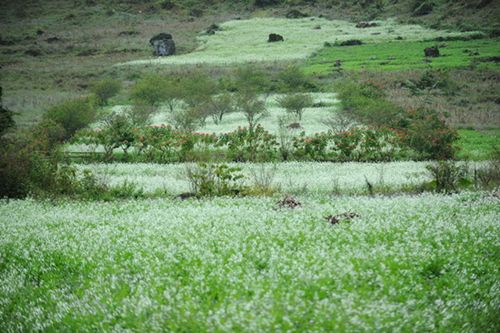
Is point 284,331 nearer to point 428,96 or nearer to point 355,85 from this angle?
point 355,85

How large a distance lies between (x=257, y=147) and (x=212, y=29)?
121944 millimetres

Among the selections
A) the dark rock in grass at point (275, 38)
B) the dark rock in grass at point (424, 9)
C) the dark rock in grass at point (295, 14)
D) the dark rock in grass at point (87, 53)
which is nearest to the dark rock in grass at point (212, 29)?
the dark rock in grass at point (275, 38)

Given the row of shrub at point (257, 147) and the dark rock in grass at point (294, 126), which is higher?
the row of shrub at point (257, 147)

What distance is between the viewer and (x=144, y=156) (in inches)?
1500

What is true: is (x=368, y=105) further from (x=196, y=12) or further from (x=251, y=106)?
(x=196, y=12)

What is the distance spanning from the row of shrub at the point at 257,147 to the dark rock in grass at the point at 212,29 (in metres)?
114

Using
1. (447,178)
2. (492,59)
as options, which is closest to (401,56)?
(492,59)

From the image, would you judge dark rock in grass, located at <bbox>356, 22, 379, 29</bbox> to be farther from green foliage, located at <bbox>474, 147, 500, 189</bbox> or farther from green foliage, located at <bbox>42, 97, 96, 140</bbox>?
green foliage, located at <bbox>474, 147, 500, 189</bbox>

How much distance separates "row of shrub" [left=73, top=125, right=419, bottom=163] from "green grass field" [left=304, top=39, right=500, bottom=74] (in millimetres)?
48499

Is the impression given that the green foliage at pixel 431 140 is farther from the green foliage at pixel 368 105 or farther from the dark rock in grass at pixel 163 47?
the dark rock in grass at pixel 163 47

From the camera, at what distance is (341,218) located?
1688 centimetres

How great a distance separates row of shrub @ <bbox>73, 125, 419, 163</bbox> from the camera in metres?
34.8

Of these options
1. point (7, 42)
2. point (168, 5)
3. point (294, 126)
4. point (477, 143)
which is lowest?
point (294, 126)

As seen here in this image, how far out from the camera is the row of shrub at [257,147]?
3484 centimetres
